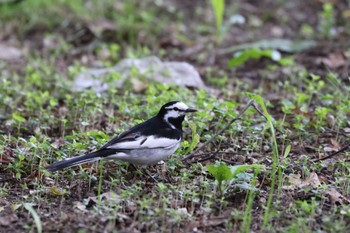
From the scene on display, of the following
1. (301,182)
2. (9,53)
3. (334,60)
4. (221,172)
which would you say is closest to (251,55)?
(334,60)

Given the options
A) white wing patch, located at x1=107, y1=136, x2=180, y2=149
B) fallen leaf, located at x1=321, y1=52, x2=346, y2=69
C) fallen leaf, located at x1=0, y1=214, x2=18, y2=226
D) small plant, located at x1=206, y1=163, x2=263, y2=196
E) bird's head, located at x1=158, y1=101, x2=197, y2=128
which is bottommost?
fallen leaf, located at x1=321, y1=52, x2=346, y2=69

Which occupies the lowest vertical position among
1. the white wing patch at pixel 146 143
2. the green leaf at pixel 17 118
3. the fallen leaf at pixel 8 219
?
the fallen leaf at pixel 8 219

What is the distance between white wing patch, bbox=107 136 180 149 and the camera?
573 centimetres

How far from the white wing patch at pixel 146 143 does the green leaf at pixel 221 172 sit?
555 millimetres

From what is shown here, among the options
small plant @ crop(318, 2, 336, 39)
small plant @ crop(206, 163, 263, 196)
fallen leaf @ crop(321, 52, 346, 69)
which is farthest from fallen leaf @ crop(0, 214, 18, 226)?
small plant @ crop(318, 2, 336, 39)

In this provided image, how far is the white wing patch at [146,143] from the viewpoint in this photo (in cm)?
573

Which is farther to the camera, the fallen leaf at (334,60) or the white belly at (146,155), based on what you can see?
the fallen leaf at (334,60)

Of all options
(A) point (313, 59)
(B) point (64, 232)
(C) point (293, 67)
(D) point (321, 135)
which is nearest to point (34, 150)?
(B) point (64, 232)

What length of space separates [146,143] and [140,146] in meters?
0.07

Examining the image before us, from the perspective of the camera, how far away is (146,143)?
230 inches

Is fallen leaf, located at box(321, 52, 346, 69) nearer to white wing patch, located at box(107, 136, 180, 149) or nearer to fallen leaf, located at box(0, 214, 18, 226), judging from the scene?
white wing patch, located at box(107, 136, 180, 149)

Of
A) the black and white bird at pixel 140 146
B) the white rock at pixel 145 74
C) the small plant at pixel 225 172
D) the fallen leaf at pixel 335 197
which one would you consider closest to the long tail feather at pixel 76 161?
the black and white bird at pixel 140 146

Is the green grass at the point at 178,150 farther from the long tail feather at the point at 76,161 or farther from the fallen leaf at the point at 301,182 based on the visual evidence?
the long tail feather at the point at 76,161

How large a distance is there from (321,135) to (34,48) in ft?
17.6
